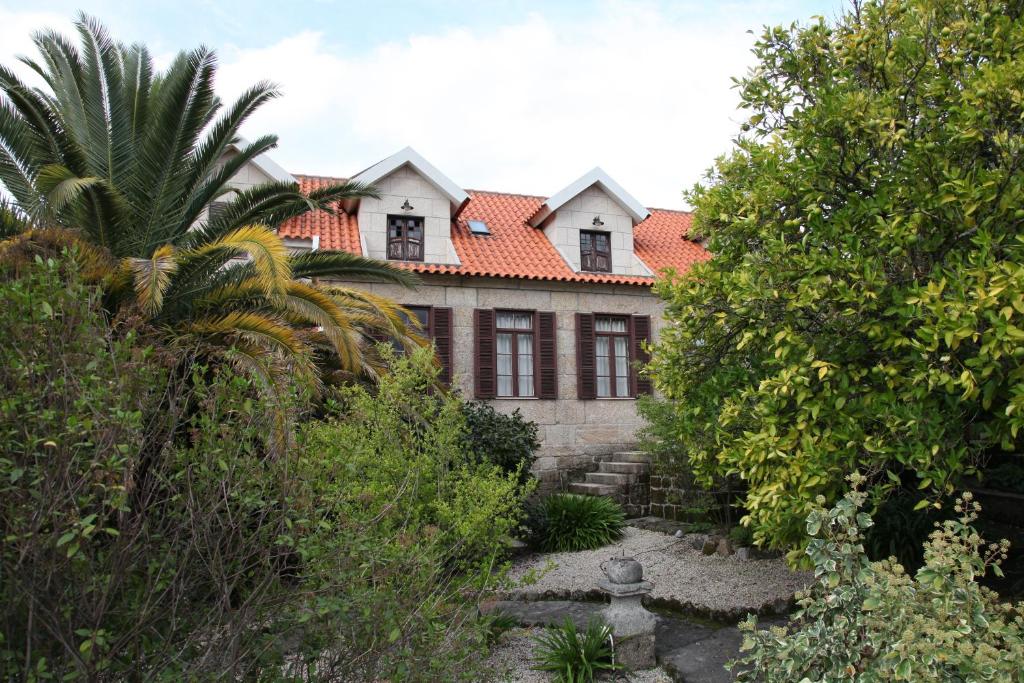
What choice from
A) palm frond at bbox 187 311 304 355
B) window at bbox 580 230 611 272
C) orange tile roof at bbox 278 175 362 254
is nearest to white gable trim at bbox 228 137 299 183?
orange tile roof at bbox 278 175 362 254

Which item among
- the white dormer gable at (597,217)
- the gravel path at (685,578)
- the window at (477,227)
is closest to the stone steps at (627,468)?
the gravel path at (685,578)

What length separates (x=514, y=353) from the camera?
15.0 meters

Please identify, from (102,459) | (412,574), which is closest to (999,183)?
(412,574)

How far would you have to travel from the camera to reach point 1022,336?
12.5 feet

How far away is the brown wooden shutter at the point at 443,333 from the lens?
14.3 meters

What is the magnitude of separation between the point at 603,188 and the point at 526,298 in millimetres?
3487

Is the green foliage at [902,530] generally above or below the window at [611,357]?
below

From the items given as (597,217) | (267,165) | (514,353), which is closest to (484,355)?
(514,353)

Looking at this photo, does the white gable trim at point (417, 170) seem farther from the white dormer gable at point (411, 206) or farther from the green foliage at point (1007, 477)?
the green foliage at point (1007, 477)

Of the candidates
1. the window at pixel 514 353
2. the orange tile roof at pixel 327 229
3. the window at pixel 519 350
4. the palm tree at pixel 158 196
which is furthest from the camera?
the window at pixel 514 353

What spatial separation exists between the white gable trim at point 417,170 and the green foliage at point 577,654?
35.2 feet

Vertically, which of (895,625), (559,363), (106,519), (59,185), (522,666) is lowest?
(522,666)

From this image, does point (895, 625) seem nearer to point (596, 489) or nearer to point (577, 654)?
point (577, 654)

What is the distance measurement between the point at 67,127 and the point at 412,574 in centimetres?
757
